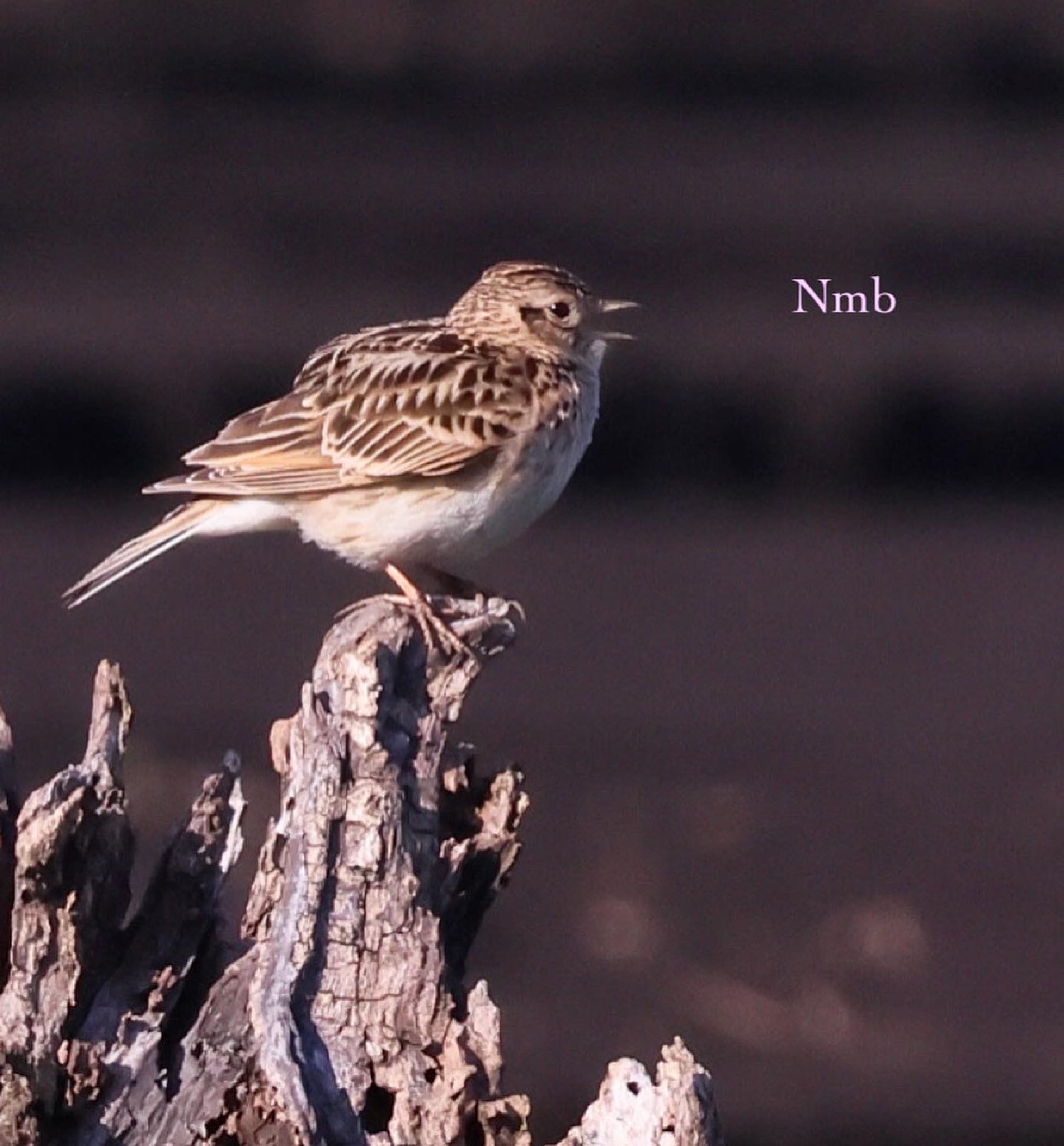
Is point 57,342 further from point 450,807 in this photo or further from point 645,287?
point 450,807

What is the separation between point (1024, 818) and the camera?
7.03 m

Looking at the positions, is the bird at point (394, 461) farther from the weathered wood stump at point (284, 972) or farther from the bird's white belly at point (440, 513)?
the weathered wood stump at point (284, 972)

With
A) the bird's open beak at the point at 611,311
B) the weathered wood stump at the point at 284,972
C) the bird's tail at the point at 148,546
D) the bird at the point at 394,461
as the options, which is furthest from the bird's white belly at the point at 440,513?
the weathered wood stump at the point at 284,972

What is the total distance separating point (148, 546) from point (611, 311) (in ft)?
3.84

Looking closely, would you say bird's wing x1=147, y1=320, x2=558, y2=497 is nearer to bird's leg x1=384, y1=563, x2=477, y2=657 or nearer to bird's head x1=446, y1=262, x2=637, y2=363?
bird's head x1=446, y1=262, x2=637, y2=363

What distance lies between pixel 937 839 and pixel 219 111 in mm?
2465

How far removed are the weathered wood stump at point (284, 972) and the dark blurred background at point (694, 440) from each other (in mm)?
2363

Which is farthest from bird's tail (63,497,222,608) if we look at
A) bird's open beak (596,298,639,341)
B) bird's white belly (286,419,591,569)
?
bird's open beak (596,298,639,341)

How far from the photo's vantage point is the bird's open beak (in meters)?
6.07

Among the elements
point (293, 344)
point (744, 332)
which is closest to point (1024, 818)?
point (744, 332)

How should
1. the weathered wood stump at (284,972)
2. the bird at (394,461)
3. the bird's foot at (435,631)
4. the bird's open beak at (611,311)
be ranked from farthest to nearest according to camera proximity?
the bird's open beak at (611,311)
the bird at (394,461)
the bird's foot at (435,631)
the weathered wood stump at (284,972)

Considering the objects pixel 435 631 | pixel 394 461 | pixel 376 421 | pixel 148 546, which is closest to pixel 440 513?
pixel 394 461

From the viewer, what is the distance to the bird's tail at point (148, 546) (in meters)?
5.55

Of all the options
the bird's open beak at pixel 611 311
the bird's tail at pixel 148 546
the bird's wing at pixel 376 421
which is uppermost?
the bird's open beak at pixel 611 311
